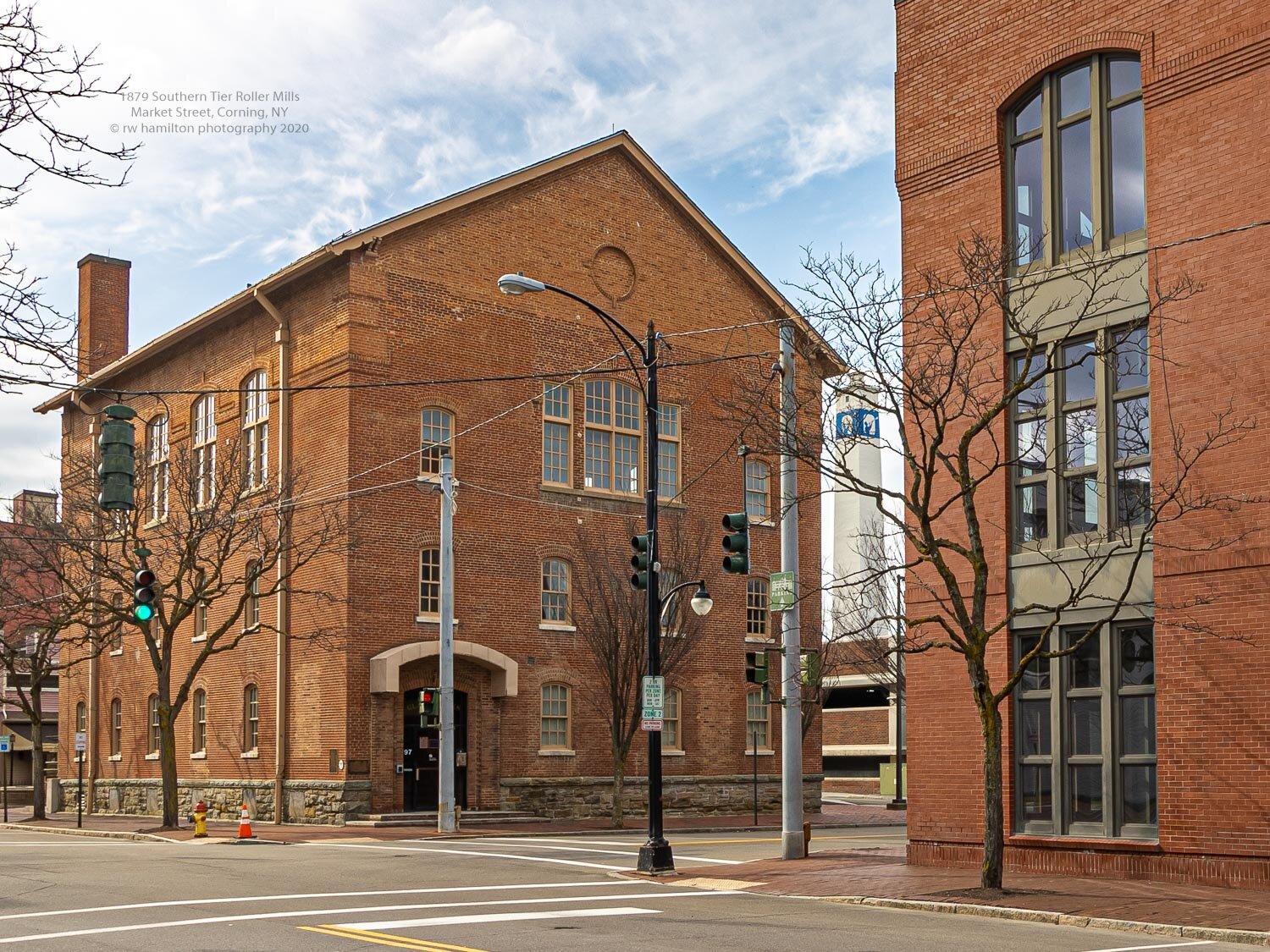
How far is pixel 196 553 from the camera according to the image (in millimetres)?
38719

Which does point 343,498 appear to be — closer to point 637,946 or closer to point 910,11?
point 910,11

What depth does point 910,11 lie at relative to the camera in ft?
75.9

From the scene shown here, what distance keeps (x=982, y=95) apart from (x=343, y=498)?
18.6 metres

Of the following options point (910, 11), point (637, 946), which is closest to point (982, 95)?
point (910, 11)

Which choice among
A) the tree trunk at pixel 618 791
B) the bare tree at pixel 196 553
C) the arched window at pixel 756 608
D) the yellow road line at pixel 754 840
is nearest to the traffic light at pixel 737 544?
the yellow road line at pixel 754 840

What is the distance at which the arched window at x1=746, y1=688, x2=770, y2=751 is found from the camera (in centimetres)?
4212

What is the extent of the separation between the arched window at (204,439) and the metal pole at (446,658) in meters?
8.50

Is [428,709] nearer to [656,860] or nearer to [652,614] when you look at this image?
[652,614]

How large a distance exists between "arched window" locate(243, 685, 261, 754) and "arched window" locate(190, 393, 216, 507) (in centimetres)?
501

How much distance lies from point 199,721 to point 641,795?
11.7 m

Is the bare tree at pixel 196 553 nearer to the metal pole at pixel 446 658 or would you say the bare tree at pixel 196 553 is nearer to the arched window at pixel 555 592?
the metal pole at pixel 446 658

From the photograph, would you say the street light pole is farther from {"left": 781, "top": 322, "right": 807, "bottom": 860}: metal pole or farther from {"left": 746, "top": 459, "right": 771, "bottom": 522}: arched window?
{"left": 746, "top": 459, "right": 771, "bottom": 522}: arched window

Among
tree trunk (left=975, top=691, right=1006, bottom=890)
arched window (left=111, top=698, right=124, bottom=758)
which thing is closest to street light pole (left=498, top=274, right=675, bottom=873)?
tree trunk (left=975, top=691, right=1006, bottom=890)

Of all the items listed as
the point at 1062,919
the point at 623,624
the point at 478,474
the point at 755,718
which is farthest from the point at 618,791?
the point at 1062,919
